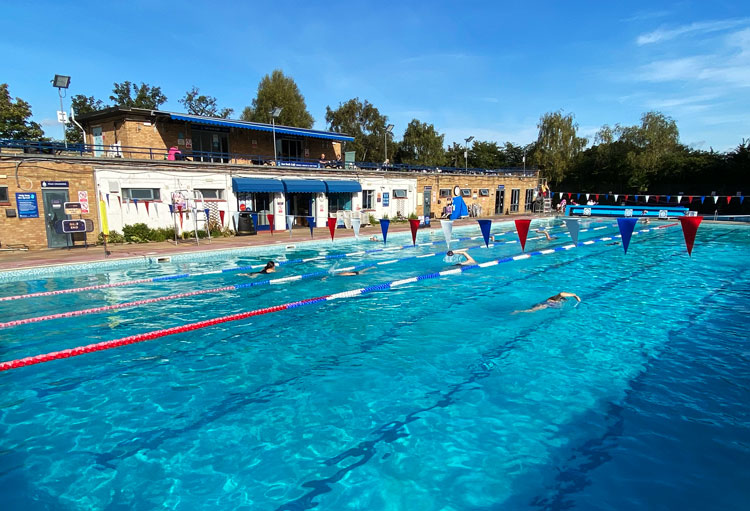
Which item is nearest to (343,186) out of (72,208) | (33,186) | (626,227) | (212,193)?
(212,193)

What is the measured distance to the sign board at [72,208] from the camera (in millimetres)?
16016

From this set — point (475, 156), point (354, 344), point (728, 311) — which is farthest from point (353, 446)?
point (475, 156)

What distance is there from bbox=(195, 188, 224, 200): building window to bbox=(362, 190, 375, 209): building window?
9.45m

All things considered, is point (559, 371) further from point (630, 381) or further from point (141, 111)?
point (141, 111)

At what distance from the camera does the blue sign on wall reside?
15188 mm

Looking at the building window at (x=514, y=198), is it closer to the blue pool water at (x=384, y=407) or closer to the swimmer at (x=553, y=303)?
the blue pool water at (x=384, y=407)

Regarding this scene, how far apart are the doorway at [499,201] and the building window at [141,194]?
91.2ft

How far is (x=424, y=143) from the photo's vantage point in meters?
52.0

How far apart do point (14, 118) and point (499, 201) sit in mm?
40203

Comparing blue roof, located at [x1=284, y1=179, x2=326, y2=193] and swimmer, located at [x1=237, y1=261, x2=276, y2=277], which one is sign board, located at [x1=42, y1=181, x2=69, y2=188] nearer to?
swimmer, located at [x1=237, y1=261, x2=276, y2=277]

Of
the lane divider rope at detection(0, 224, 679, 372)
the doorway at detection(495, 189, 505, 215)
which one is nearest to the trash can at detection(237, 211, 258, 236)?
the lane divider rope at detection(0, 224, 679, 372)

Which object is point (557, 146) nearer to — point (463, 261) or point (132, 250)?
point (463, 261)

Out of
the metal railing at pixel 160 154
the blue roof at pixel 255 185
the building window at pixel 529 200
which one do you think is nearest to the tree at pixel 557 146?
the building window at pixel 529 200

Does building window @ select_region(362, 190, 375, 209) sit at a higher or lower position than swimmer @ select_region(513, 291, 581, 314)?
higher
